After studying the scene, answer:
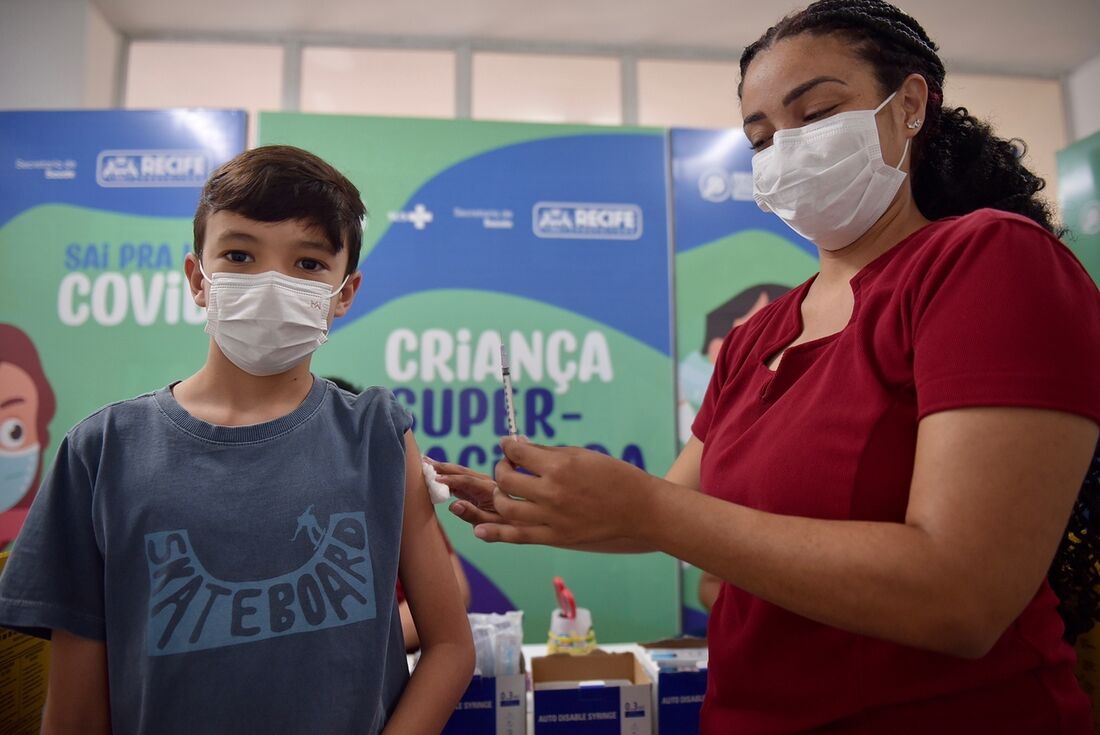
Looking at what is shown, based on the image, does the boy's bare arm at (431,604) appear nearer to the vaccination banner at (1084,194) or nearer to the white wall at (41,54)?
the vaccination banner at (1084,194)

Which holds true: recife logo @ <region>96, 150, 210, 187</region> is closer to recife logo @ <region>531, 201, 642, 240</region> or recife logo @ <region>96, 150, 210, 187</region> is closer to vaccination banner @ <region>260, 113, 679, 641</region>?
vaccination banner @ <region>260, 113, 679, 641</region>

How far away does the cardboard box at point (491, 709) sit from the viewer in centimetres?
134

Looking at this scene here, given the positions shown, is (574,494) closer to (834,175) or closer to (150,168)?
(834,175)

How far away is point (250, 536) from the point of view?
97 cm

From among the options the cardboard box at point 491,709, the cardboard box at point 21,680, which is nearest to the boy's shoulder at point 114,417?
the cardboard box at point 21,680

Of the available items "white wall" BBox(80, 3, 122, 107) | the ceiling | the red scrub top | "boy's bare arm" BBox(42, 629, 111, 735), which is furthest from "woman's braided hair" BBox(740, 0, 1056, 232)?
"white wall" BBox(80, 3, 122, 107)

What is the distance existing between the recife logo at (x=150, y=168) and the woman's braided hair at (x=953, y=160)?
262 centimetres

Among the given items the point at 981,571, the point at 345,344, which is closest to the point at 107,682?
the point at 981,571

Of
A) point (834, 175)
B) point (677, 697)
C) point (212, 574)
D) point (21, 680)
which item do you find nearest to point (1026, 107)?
point (834, 175)

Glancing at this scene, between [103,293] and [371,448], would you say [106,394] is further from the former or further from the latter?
[371,448]

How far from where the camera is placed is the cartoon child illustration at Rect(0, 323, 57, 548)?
2.69m

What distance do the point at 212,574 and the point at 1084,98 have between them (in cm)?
537

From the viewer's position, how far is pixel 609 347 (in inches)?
115

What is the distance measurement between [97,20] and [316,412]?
11.8 feet
